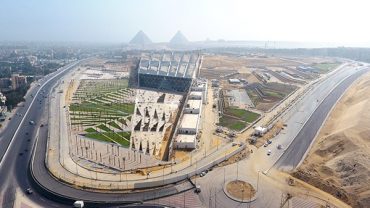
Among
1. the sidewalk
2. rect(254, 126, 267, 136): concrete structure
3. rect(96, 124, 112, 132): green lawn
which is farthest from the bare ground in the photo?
rect(96, 124, 112, 132): green lawn

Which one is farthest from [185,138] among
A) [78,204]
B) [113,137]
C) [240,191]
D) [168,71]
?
[168,71]

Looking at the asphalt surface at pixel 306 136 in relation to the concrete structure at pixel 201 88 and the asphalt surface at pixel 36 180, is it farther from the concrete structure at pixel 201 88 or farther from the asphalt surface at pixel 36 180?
the concrete structure at pixel 201 88

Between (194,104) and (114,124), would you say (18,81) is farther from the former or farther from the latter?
(194,104)

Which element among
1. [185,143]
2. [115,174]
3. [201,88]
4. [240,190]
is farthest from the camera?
[201,88]

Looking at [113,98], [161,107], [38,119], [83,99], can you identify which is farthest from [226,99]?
[38,119]

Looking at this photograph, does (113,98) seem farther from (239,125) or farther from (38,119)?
(239,125)

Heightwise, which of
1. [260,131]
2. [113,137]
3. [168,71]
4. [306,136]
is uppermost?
[168,71]

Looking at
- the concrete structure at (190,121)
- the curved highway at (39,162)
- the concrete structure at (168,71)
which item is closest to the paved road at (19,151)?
the curved highway at (39,162)
